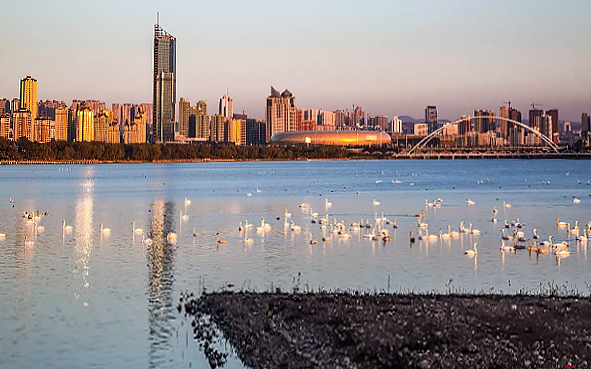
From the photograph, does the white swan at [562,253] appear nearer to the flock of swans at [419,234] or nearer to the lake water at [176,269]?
the flock of swans at [419,234]

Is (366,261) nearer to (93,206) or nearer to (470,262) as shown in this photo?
(470,262)

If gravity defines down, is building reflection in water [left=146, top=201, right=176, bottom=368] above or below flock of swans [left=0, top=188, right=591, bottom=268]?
below

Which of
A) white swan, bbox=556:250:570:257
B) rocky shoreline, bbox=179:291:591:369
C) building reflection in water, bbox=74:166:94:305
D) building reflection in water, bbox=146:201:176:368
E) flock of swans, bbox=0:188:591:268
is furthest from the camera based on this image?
flock of swans, bbox=0:188:591:268

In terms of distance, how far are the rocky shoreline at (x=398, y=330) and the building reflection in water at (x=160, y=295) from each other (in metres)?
0.66

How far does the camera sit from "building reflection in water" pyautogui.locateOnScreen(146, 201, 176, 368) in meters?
15.6

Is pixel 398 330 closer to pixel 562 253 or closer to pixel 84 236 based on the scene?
pixel 562 253

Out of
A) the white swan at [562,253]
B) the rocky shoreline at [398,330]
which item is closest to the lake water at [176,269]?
the white swan at [562,253]

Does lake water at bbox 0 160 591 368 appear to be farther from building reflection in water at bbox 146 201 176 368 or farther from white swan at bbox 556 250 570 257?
white swan at bbox 556 250 570 257

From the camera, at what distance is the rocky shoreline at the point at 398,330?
12781mm

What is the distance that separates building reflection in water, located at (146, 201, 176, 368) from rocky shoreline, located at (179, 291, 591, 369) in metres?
0.66

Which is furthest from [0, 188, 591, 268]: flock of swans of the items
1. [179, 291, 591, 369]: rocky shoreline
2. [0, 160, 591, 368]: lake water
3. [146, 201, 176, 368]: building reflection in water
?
[179, 291, 591, 369]: rocky shoreline

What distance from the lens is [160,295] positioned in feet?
67.5

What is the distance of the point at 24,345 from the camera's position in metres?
15.9

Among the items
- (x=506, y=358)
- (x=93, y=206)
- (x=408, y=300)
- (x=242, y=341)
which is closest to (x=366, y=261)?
(x=408, y=300)
